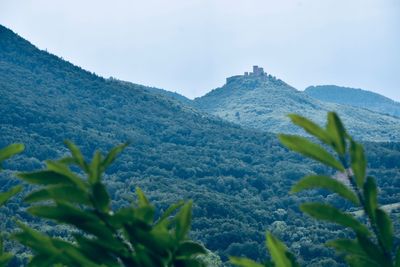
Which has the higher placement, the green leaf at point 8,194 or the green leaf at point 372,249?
the green leaf at point 372,249

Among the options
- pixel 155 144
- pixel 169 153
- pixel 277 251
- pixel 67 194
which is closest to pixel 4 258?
pixel 67 194

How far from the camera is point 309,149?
3.14 feet

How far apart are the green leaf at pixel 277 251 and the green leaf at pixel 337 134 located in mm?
169

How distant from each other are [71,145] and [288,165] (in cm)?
8846

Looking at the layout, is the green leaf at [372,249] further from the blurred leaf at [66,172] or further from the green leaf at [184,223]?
the blurred leaf at [66,172]

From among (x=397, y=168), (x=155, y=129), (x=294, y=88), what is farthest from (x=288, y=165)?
(x=294, y=88)

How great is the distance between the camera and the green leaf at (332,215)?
3.18 feet

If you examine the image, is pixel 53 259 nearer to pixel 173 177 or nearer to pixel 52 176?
pixel 52 176

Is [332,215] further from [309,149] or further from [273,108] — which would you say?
[273,108]

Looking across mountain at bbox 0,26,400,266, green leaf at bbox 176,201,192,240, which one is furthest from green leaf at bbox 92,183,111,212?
mountain at bbox 0,26,400,266

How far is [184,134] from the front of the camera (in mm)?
99438

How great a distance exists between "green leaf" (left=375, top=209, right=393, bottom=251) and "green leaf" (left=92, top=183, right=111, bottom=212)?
413 mm

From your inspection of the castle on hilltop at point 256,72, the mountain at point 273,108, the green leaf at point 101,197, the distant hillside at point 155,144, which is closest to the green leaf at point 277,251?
the green leaf at point 101,197

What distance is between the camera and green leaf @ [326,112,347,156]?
0.94 meters
